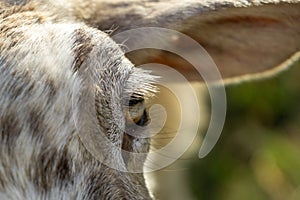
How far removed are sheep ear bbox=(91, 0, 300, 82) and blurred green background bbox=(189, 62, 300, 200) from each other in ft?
11.2

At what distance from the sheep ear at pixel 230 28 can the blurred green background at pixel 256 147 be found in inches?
135

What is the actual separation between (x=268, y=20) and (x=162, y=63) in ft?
1.83

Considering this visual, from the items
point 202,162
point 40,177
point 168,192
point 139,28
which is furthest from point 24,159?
point 202,162

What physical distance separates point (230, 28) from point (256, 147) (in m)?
3.94

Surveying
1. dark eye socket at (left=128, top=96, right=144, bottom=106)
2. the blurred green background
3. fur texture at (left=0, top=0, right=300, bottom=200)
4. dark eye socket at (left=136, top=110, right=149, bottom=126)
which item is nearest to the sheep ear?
fur texture at (left=0, top=0, right=300, bottom=200)

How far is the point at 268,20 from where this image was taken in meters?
4.52

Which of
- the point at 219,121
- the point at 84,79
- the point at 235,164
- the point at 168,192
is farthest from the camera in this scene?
the point at 235,164

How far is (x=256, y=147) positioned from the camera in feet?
27.5

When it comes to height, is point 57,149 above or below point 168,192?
above

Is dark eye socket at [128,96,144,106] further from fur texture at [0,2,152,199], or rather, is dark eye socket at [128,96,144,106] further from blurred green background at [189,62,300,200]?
blurred green background at [189,62,300,200]

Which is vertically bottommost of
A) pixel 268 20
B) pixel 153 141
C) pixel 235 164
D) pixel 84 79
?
pixel 235 164

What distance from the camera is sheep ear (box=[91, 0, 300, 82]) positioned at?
14.3ft

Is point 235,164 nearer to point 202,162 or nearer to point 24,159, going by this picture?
point 202,162

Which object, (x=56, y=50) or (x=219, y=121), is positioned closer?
(x=56, y=50)
